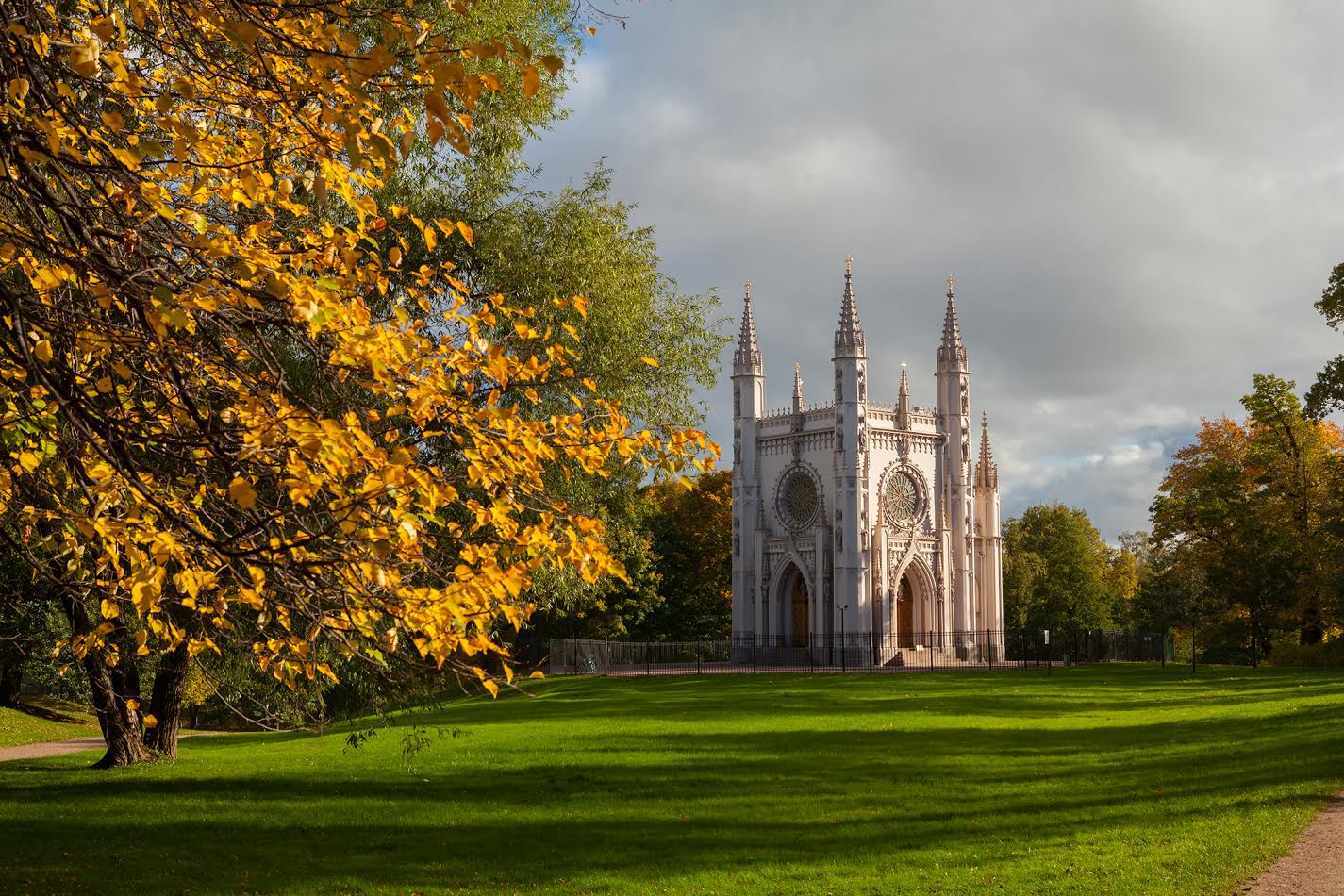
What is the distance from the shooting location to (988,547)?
59562mm

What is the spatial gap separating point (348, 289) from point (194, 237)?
713 mm

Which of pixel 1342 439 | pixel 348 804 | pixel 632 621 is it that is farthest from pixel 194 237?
pixel 1342 439

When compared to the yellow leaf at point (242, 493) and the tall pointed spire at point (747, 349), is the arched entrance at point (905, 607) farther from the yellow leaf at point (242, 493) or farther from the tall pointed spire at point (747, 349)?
the yellow leaf at point (242, 493)

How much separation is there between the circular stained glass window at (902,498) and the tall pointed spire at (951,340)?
20.1ft

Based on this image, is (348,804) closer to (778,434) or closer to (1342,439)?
(778,434)

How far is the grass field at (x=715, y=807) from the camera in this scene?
11.4 meters

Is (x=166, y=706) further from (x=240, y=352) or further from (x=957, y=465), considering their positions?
(x=957, y=465)

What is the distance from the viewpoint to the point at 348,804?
15.4m

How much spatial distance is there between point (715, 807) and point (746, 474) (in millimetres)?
44796

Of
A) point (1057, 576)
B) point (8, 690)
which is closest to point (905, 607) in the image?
point (1057, 576)

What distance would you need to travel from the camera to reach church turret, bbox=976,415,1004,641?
5912cm

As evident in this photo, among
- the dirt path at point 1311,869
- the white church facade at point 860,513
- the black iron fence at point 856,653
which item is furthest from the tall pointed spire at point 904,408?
the dirt path at point 1311,869

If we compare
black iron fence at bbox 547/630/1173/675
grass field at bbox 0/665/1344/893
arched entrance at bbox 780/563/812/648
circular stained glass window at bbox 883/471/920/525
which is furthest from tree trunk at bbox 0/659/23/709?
circular stained glass window at bbox 883/471/920/525

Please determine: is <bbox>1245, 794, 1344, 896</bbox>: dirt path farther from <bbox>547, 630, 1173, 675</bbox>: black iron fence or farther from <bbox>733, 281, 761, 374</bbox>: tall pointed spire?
<bbox>733, 281, 761, 374</bbox>: tall pointed spire
